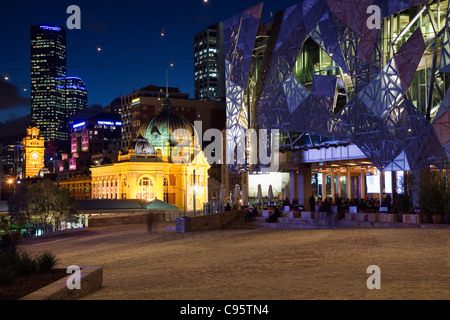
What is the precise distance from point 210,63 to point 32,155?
6015cm

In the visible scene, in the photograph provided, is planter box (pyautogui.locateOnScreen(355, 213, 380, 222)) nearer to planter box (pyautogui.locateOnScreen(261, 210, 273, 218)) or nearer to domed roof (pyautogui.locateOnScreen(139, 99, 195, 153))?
planter box (pyautogui.locateOnScreen(261, 210, 273, 218))

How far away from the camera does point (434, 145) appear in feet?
117

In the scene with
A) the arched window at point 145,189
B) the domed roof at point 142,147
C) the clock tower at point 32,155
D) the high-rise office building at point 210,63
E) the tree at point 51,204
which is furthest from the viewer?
the high-rise office building at point 210,63

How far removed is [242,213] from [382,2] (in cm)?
1681

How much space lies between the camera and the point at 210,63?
580 feet

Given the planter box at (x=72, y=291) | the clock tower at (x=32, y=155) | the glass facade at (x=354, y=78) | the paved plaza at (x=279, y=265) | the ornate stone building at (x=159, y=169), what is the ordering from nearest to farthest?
the planter box at (x=72, y=291) → the paved plaza at (x=279, y=265) → the glass facade at (x=354, y=78) → the ornate stone building at (x=159, y=169) → the clock tower at (x=32, y=155)

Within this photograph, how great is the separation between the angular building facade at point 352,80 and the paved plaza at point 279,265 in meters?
14.7

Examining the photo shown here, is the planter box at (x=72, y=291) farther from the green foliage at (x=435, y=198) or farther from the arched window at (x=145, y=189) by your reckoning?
the arched window at (x=145, y=189)

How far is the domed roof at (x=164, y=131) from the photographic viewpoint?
110062 millimetres

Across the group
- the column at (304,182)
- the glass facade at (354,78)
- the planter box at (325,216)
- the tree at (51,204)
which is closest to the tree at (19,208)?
the tree at (51,204)

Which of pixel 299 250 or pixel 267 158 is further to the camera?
pixel 267 158
